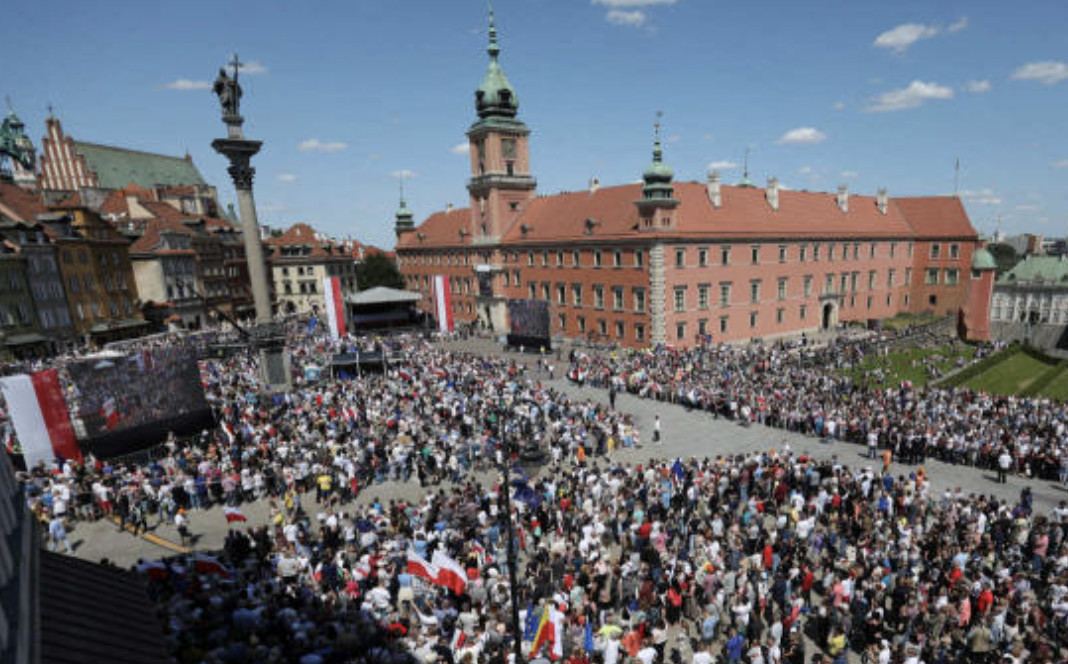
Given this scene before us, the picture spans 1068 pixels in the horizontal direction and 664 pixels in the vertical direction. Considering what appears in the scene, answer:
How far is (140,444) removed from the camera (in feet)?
83.8

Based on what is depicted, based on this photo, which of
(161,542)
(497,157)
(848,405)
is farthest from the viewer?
(497,157)

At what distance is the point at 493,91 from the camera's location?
61.3 meters

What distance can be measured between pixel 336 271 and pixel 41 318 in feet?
131

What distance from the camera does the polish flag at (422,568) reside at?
39.5ft

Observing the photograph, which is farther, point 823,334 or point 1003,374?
point 823,334

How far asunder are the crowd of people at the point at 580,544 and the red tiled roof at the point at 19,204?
4230 centimetres

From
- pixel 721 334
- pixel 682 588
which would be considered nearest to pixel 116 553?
pixel 682 588

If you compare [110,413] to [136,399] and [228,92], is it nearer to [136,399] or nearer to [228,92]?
[136,399]

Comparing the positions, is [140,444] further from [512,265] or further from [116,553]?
[512,265]

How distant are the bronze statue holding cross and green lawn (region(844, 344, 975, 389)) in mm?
42878

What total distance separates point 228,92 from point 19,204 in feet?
124

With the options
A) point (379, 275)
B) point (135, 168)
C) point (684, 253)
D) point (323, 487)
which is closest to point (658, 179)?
point (684, 253)

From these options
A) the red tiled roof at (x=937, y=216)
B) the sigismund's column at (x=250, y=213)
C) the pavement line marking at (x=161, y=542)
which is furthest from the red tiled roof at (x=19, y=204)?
the red tiled roof at (x=937, y=216)

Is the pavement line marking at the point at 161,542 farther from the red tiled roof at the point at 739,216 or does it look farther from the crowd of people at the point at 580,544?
the red tiled roof at the point at 739,216
